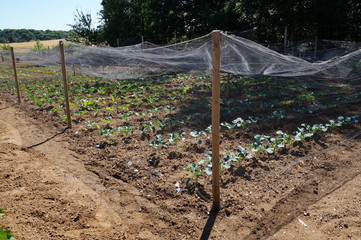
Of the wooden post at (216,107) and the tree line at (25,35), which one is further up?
the tree line at (25,35)

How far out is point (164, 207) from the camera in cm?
284

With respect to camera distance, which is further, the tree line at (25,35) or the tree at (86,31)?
the tree line at (25,35)

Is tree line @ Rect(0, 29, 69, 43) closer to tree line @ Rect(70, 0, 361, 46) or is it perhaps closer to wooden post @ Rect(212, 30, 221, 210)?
tree line @ Rect(70, 0, 361, 46)

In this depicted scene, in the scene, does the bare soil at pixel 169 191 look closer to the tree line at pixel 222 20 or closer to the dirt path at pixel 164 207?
the dirt path at pixel 164 207

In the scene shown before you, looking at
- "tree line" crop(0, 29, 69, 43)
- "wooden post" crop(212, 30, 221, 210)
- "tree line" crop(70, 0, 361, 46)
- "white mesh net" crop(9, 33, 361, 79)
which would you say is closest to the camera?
"wooden post" crop(212, 30, 221, 210)

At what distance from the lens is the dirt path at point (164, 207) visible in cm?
245

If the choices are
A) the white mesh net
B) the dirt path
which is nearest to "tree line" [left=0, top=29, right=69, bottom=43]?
the white mesh net

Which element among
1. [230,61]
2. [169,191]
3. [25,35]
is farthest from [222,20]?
[25,35]

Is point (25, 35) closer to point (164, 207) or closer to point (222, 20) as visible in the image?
point (222, 20)

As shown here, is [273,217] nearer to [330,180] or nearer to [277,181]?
[277,181]

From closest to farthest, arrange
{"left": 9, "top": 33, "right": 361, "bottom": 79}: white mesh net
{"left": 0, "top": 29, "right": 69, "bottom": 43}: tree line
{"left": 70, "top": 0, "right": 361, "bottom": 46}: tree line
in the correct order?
{"left": 9, "top": 33, "right": 361, "bottom": 79}: white mesh net
{"left": 70, "top": 0, "right": 361, "bottom": 46}: tree line
{"left": 0, "top": 29, "right": 69, "bottom": 43}: tree line

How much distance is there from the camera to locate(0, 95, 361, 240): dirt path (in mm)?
2451

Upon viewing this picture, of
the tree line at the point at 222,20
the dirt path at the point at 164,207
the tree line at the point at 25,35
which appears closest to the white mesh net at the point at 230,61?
the dirt path at the point at 164,207

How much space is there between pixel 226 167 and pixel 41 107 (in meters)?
5.61
